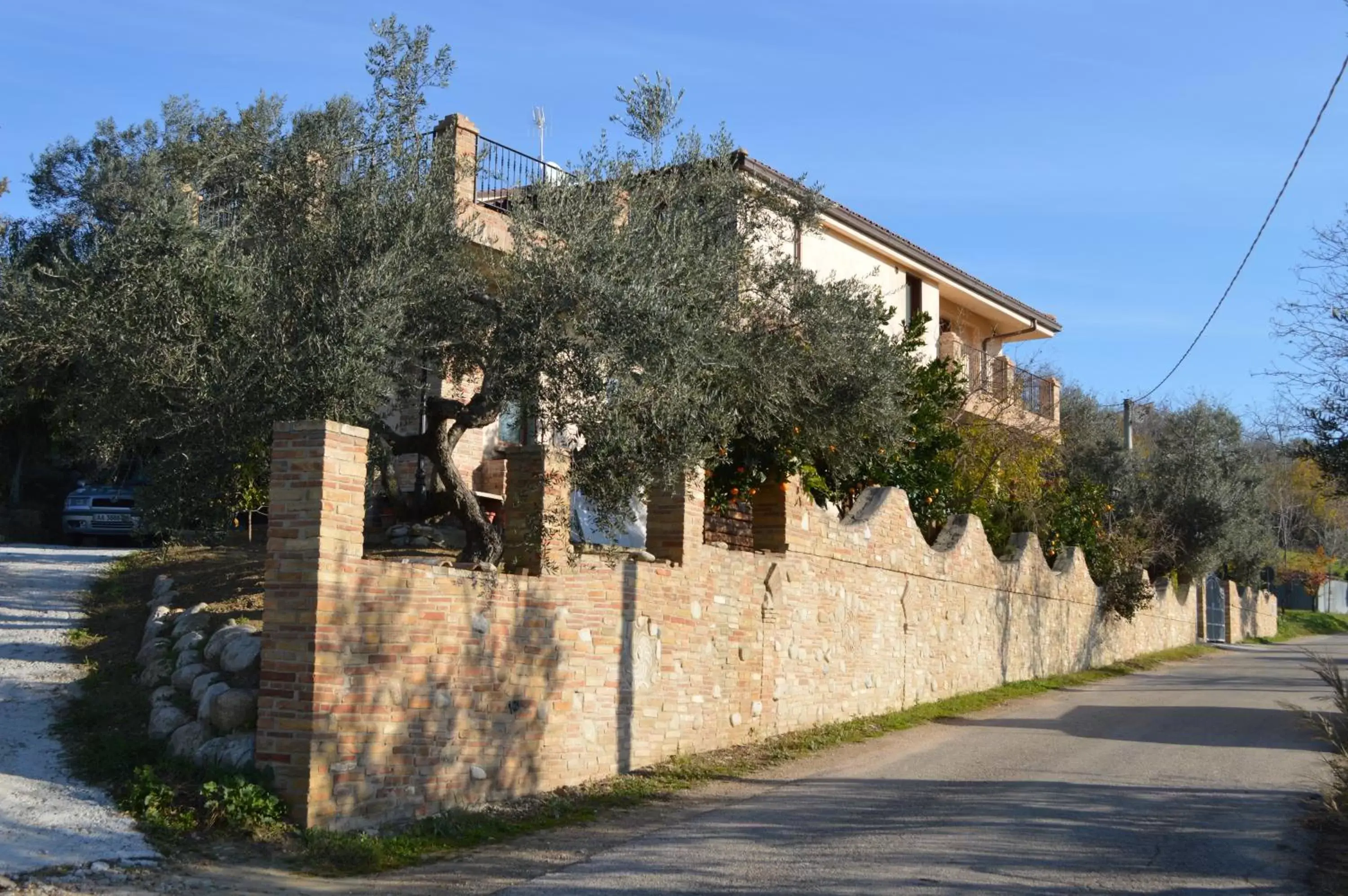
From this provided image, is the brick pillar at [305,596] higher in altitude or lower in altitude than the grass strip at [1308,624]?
higher

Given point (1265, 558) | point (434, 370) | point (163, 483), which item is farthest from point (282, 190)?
point (1265, 558)

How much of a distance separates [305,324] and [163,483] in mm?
2021

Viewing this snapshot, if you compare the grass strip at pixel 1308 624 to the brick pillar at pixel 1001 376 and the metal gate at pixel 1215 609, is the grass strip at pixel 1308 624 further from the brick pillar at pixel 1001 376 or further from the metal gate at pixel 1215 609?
the brick pillar at pixel 1001 376

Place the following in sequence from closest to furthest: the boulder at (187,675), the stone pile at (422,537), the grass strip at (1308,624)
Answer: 1. the boulder at (187,675)
2. the stone pile at (422,537)
3. the grass strip at (1308,624)

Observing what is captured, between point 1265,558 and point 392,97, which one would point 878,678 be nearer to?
point 392,97

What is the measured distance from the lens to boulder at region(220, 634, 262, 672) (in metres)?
9.73

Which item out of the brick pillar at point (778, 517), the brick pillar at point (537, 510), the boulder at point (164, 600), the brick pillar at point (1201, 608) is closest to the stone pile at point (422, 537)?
the boulder at point (164, 600)

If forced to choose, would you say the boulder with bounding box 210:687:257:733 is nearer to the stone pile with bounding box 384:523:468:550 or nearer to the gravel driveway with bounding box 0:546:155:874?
the gravel driveway with bounding box 0:546:155:874

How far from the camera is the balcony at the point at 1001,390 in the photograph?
86.3 ft

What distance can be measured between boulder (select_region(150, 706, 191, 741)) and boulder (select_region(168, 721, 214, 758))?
156mm

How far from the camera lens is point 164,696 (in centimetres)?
1008

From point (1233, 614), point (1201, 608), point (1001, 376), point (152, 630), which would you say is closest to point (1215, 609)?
point (1233, 614)

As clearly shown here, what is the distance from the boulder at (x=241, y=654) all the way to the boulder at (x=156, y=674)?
2.53 feet

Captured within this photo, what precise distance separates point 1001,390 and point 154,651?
19726mm
